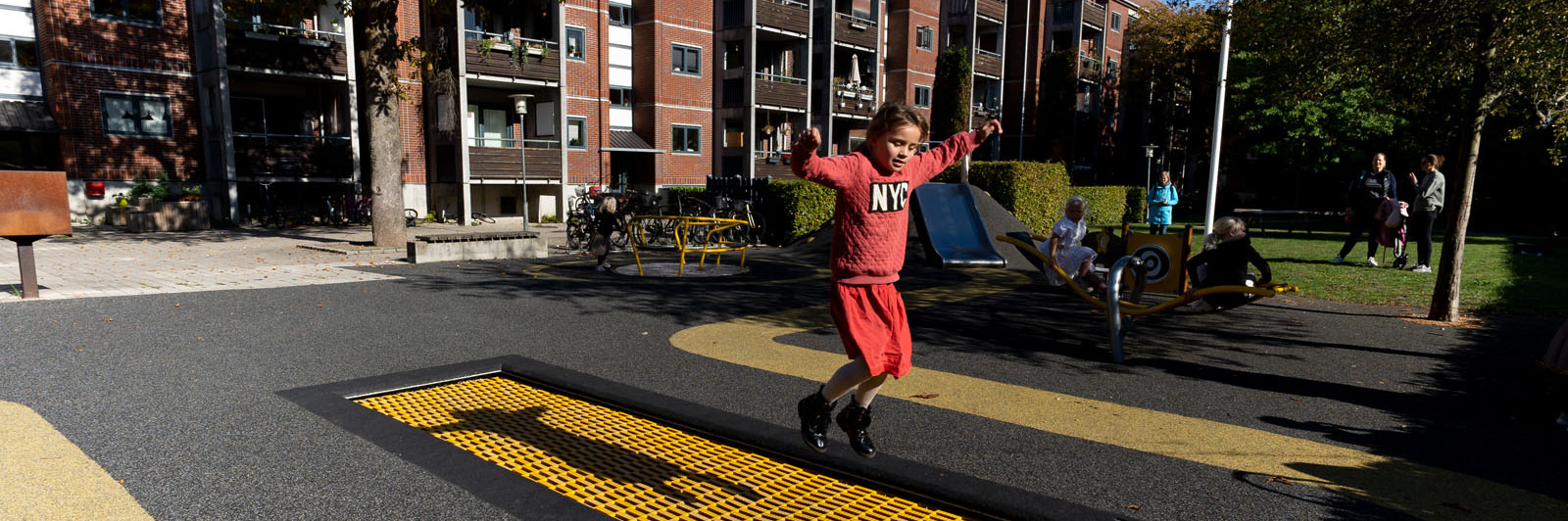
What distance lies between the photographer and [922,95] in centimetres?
4275

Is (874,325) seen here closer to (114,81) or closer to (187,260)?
(187,260)

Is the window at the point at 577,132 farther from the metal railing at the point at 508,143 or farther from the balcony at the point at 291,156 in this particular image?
the balcony at the point at 291,156

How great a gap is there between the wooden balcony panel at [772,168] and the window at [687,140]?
2778mm

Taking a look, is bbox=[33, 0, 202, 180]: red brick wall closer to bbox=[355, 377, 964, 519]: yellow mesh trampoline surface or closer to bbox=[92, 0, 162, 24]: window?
bbox=[92, 0, 162, 24]: window

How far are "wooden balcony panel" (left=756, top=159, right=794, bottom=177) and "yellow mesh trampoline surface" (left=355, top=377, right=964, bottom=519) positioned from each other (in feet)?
98.6

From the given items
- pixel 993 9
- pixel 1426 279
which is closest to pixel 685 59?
pixel 993 9

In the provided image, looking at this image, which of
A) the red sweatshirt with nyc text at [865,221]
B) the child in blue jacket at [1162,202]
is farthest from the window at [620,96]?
the red sweatshirt with nyc text at [865,221]

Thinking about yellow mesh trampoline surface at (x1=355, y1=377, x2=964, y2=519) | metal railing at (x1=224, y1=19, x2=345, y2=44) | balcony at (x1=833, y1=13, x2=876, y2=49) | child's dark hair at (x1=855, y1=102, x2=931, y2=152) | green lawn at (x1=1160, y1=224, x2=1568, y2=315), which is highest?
balcony at (x1=833, y1=13, x2=876, y2=49)

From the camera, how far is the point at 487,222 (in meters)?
27.6

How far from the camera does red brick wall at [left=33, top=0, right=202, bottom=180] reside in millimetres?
22156

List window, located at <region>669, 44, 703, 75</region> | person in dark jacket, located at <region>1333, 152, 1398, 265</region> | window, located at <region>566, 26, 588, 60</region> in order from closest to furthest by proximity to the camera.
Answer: person in dark jacket, located at <region>1333, 152, 1398, 265</region>
window, located at <region>566, 26, 588, 60</region>
window, located at <region>669, 44, 703, 75</region>

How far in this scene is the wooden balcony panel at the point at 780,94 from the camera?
34469mm

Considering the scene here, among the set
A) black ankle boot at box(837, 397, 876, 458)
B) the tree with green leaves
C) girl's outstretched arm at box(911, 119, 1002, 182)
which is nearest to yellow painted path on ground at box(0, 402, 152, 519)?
black ankle boot at box(837, 397, 876, 458)

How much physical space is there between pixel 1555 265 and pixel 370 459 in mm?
19374
